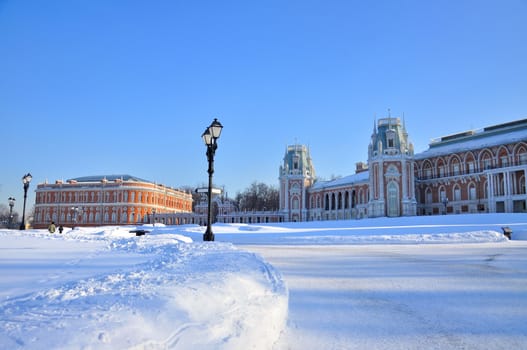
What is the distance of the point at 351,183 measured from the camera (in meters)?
64.1

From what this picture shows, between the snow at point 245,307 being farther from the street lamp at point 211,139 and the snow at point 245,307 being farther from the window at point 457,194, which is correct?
the window at point 457,194

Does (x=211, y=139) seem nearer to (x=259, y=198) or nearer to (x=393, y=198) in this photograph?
(x=393, y=198)

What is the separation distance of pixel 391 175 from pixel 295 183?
2201cm

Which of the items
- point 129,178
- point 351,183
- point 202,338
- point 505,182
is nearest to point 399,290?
point 202,338

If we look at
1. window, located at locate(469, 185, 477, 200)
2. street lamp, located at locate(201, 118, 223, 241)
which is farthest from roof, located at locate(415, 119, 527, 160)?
street lamp, located at locate(201, 118, 223, 241)

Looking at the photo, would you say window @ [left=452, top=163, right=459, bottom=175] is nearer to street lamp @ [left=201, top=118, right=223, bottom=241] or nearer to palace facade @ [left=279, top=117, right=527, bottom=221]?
palace facade @ [left=279, top=117, right=527, bottom=221]

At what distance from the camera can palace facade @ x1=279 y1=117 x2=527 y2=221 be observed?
47.1 meters

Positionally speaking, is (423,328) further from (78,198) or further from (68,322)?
(78,198)

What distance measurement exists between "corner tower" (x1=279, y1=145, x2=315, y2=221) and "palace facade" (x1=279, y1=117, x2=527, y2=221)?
36.2ft

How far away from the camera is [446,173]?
54.3 metres

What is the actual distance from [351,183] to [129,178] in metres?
49.6

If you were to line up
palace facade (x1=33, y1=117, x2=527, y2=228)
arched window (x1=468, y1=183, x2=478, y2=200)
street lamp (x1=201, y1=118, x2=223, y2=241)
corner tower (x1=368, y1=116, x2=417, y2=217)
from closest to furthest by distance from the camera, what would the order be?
street lamp (x1=201, y1=118, x2=223, y2=241) → palace facade (x1=33, y1=117, x2=527, y2=228) → arched window (x1=468, y1=183, x2=478, y2=200) → corner tower (x1=368, y1=116, x2=417, y2=217)

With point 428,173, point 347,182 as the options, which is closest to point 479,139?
point 428,173

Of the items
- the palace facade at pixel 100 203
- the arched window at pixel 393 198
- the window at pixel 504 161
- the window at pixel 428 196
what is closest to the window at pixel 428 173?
the window at pixel 428 196
